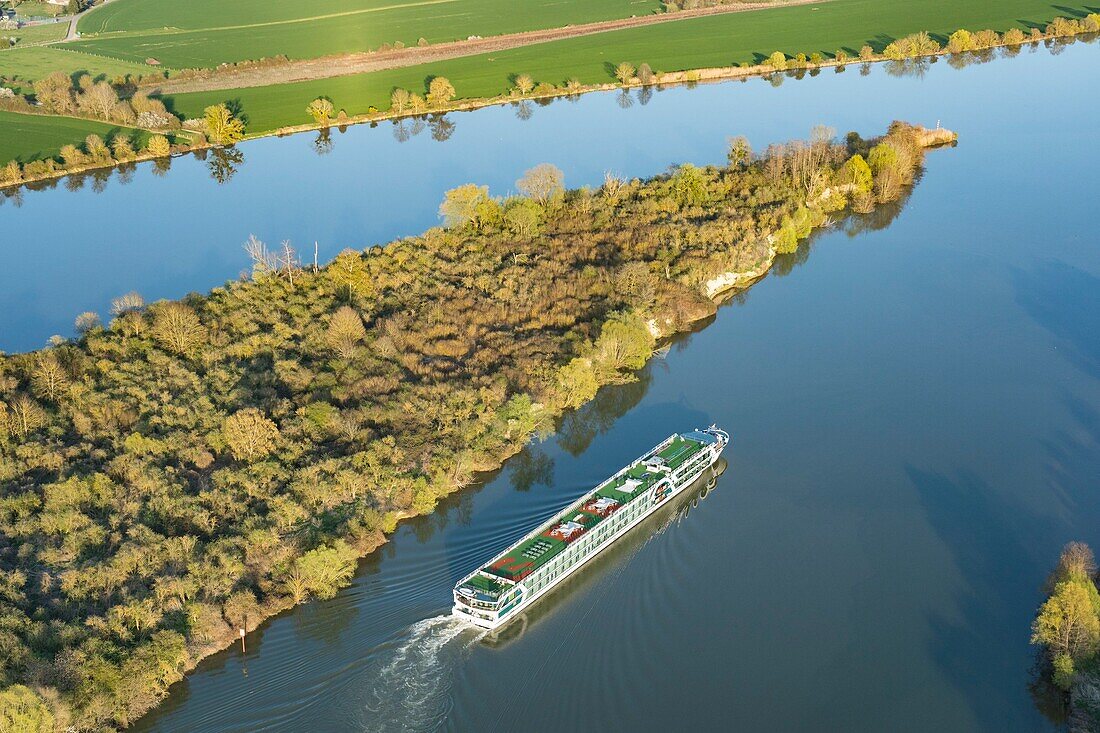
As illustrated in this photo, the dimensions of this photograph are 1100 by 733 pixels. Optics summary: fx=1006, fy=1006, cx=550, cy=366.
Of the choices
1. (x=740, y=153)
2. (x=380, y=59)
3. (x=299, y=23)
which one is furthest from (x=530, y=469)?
(x=299, y=23)

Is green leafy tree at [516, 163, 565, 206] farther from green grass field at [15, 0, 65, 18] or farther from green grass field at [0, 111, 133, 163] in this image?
green grass field at [15, 0, 65, 18]

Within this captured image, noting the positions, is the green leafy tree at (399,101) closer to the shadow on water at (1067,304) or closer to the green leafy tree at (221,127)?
the green leafy tree at (221,127)

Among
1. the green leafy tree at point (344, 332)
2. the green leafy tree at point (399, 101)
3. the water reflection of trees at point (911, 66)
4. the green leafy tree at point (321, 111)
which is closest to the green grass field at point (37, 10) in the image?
the green leafy tree at point (321, 111)

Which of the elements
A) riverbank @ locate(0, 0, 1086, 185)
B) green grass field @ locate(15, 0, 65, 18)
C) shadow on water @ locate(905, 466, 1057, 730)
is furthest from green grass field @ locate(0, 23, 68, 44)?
shadow on water @ locate(905, 466, 1057, 730)

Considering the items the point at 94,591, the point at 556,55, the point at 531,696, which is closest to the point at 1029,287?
the point at 531,696

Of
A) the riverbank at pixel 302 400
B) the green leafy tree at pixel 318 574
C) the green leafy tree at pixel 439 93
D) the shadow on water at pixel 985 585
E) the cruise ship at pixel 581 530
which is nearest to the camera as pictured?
the shadow on water at pixel 985 585

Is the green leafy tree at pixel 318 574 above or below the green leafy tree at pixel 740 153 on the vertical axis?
below
